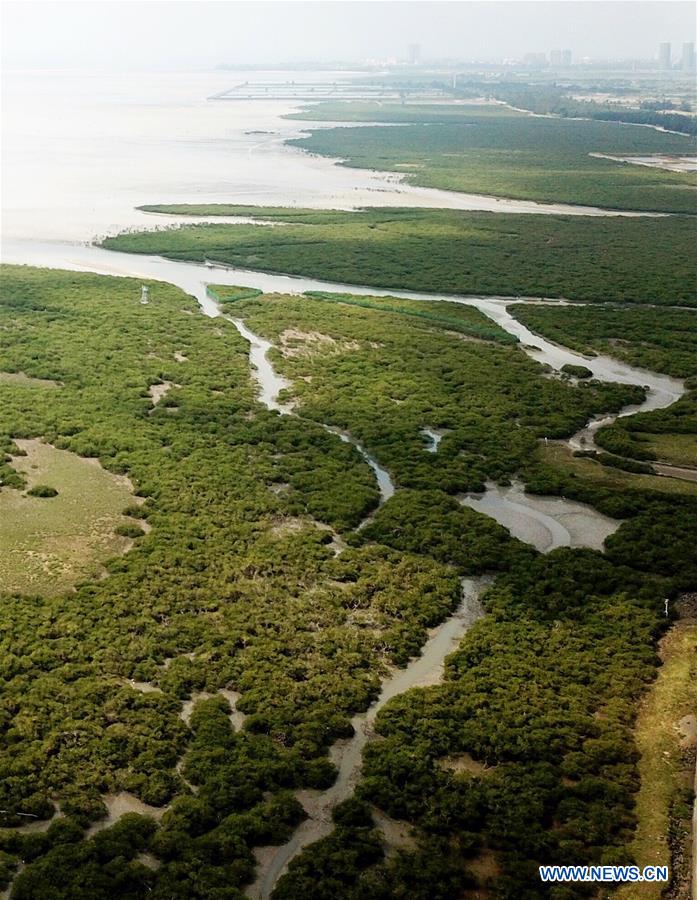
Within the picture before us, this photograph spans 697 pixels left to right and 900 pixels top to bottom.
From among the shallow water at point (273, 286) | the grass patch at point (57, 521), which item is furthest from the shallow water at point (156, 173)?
the grass patch at point (57, 521)

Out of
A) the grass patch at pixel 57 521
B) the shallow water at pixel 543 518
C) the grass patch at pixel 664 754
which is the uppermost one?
the grass patch at pixel 57 521

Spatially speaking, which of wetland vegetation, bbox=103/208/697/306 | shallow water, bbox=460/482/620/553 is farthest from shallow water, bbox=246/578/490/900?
wetland vegetation, bbox=103/208/697/306

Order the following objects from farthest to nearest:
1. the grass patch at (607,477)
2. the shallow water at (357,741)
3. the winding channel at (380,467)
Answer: the grass patch at (607,477), the winding channel at (380,467), the shallow water at (357,741)

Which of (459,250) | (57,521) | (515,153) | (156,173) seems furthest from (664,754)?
(515,153)

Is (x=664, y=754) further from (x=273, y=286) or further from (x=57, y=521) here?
(x=273, y=286)

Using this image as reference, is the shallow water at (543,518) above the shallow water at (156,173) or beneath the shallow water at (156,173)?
beneath

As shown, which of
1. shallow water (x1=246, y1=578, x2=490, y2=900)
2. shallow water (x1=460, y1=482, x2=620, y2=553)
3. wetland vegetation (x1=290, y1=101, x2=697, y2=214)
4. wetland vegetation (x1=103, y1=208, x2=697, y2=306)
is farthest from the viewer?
wetland vegetation (x1=290, y1=101, x2=697, y2=214)

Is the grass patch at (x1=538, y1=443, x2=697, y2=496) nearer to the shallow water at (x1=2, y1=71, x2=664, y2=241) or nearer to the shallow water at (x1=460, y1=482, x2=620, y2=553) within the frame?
the shallow water at (x1=460, y1=482, x2=620, y2=553)

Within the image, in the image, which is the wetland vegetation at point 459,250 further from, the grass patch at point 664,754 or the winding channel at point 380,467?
the grass patch at point 664,754
